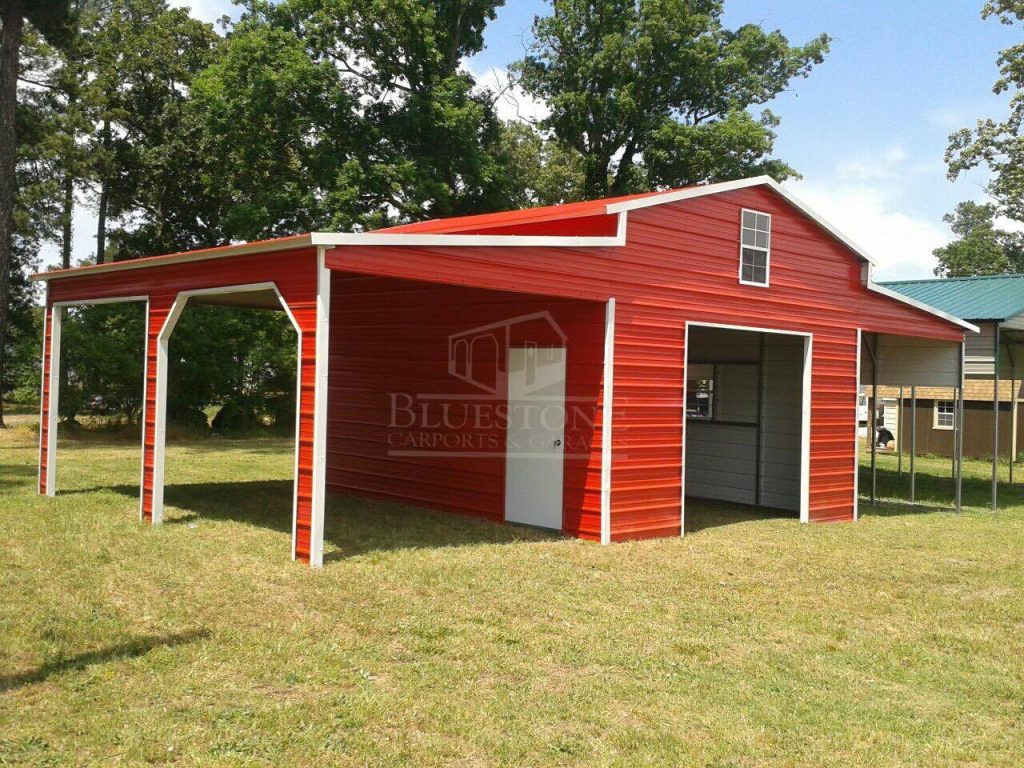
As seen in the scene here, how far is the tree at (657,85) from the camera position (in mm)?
27172

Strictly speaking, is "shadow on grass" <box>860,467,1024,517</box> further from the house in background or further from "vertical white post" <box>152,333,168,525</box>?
"vertical white post" <box>152,333,168,525</box>

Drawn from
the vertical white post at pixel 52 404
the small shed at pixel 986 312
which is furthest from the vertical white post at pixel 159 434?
the small shed at pixel 986 312

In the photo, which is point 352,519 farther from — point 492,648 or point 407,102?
point 407,102

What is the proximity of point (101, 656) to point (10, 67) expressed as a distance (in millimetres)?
19859

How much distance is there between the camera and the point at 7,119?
21.2 meters

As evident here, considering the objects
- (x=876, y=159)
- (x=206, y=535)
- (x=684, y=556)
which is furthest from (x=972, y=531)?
(x=876, y=159)

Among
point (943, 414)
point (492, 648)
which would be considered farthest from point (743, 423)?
point (943, 414)

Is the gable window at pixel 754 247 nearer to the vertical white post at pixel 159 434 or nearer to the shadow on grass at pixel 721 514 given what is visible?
the shadow on grass at pixel 721 514

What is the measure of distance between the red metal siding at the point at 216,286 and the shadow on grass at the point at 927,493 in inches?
358

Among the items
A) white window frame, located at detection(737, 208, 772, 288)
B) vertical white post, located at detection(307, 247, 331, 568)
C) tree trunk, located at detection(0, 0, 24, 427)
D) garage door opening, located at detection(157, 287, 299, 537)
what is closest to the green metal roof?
white window frame, located at detection(737, 208, 772, 288)

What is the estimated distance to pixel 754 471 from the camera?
14.1 meters

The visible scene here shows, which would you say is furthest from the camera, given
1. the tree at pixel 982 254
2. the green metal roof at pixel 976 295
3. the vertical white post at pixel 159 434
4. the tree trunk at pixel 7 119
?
the tree at pixel 982 254

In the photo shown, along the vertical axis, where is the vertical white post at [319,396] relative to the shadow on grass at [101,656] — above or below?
above

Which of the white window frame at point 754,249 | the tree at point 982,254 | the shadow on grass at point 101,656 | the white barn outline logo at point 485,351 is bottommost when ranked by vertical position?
the shadow on grass at point 101,656
